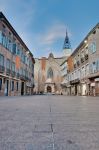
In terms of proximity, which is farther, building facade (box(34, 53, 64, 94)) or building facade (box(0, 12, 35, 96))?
building facade (box(34, 53, 64, 94))

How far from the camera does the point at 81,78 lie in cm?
4194

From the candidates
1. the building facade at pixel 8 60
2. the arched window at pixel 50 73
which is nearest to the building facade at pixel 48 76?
the arched window at pixel 50 73

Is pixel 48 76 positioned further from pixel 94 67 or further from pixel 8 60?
pixel 8 60

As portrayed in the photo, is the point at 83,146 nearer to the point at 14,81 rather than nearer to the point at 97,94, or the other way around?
the point at 97,94

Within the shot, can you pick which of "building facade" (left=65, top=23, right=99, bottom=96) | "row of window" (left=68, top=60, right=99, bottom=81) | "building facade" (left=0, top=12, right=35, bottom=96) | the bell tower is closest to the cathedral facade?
the bell tower

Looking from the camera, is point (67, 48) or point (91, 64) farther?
point (67, 48)

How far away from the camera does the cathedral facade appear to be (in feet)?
243

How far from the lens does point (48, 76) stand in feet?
249

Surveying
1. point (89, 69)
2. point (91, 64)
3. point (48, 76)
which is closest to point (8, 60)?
point (91, 64)

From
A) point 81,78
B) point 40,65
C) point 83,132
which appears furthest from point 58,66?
point 83,132

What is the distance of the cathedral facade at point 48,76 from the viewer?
74.2 metres

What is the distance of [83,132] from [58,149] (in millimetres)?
1176

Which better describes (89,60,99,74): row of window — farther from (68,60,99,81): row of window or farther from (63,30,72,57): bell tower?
(63,30,72,57): bell tower

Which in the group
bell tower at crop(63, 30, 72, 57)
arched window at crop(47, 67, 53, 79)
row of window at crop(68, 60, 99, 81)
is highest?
bell tower at crop(63, 30, 72, 57)
